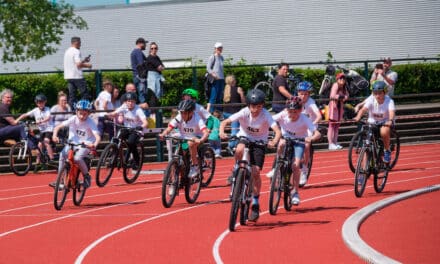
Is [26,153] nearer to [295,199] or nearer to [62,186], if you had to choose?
[62,186]

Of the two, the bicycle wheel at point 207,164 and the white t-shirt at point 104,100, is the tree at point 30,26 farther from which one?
the bicycle wheel at point 207,164

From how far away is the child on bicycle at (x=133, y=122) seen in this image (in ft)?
71.8

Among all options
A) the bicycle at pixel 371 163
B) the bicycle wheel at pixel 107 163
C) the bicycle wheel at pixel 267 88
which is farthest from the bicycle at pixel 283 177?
the bicycle wheel at pixel 267 88

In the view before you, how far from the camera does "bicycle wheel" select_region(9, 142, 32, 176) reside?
24.5 meters

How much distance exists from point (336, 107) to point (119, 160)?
7.75 meters

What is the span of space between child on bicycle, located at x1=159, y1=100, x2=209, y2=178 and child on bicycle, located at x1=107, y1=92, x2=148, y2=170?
3.44 metres

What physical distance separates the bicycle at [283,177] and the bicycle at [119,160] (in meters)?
5.45

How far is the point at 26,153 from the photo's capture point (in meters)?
24.8

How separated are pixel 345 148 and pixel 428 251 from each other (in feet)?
55.0

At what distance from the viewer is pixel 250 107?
51.1ft

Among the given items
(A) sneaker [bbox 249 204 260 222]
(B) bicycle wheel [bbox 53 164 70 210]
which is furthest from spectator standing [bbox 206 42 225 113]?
(A) sneaker [bbox 249 204 260 222]

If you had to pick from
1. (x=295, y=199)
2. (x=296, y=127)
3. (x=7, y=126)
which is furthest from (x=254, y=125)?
(x=7, y=126)

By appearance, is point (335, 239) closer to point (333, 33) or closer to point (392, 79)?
point (392, 79)

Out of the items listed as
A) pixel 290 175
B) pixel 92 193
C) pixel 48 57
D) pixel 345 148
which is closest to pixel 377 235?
pixel 290 175
